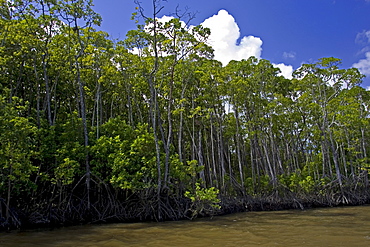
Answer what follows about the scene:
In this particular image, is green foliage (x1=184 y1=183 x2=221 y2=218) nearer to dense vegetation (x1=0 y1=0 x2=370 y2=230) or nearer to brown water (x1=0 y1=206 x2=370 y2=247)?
dense vegetation (x1=0 y1=0 x2=370 y2=230)

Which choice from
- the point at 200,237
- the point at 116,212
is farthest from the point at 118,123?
the point at 200,237

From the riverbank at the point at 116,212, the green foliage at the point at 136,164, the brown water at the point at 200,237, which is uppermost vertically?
the green foliage at the point at 136,164

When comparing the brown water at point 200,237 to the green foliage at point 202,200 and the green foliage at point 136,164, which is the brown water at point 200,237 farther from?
the green foliage at point 136,164

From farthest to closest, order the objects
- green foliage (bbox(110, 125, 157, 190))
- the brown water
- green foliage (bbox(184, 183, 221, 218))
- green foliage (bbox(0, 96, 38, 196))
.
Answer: green foliage (bbox(110, 125, 157, 190)) → green foliage (bbox(184, 183, 221, 218)) → green foliage (bbox(0, 96, 38, 196)) → the brown water

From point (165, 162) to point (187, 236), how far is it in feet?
14.7

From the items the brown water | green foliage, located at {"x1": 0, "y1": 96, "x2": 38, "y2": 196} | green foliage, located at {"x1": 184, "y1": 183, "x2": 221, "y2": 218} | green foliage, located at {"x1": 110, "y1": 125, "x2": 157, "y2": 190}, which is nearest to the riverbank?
green foliage, located at {"x1": 184, "y1": 183, "x2": 221, "y2": 218}

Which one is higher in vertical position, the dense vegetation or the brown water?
the dense vegetation

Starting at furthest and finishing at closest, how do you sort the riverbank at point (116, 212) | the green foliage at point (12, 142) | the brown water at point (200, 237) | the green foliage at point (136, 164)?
the green foliage at point (136, 164), the riverbank at point (116, 212), the green foliage at point (12, 142), the brown water at point (200, 237)

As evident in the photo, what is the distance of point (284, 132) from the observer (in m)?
21.7

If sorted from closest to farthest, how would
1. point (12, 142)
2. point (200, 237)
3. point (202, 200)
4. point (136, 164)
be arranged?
point (200, 237) → point (12, 142) → point (202, 200) → point (136, 164)

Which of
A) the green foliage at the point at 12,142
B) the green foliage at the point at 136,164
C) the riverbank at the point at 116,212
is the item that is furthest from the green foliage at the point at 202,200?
the green foliage at the point at 12,142

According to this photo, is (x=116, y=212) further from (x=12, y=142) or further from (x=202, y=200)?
(x=12, y=142)

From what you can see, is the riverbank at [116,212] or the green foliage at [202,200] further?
the green foliage at [202,200]

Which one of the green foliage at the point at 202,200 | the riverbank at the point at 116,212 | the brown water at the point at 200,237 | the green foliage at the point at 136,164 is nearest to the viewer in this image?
the brown water at the point at 200,237
